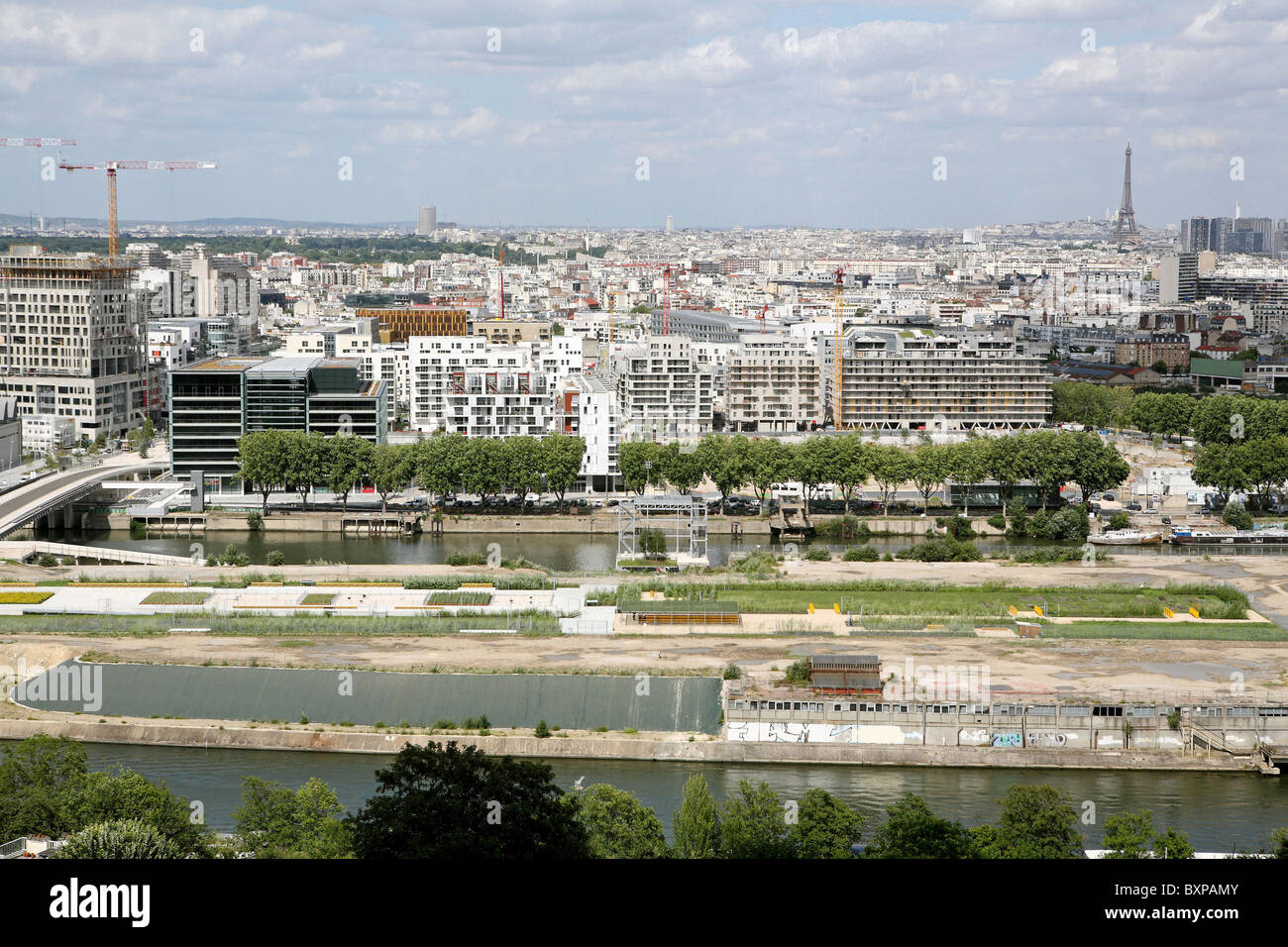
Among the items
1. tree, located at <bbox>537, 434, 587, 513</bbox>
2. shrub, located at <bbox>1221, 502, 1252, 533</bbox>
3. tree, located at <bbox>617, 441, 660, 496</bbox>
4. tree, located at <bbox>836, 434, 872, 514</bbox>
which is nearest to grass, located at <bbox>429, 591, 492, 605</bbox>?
tree, located at <bbox>537, 434, 587, 513</bbox>

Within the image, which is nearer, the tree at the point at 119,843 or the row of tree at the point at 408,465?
the tree at the point at 119,843

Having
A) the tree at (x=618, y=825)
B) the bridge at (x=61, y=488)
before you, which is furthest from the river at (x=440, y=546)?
the tree at (x=618, y=825)

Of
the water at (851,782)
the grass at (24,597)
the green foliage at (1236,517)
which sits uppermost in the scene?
the green foliage at (1236,517)

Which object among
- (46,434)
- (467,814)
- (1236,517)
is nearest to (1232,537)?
(1236,517)

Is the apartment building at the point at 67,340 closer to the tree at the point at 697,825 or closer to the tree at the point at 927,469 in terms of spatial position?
the tree at the point at 927,469

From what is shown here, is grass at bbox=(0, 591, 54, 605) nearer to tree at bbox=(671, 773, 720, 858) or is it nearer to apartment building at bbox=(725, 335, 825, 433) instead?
tree at bbox=(671, 773, 720, 858)

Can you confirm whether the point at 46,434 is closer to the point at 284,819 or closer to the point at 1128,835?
the point at 284,819
